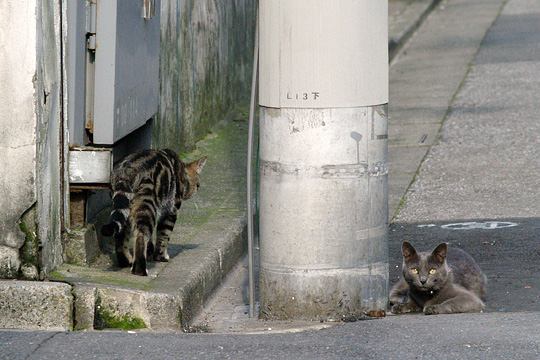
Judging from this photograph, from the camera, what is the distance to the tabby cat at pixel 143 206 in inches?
287

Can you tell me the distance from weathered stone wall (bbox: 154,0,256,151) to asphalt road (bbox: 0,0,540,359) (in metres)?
2.08

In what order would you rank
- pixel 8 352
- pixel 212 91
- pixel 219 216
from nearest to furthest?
pixel 8 352 < pixel 219 216 < pixel 212 91

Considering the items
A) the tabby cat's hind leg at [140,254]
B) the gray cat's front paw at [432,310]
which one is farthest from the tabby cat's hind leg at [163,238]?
the gray cat's front paw at [432,310]

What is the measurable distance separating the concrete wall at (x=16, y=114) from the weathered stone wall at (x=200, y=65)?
3175 mm

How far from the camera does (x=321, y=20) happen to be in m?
6.57

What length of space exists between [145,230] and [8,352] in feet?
5.11

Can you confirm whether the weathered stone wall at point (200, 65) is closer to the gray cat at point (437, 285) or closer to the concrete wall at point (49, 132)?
the concrete wall at point (49, 132)

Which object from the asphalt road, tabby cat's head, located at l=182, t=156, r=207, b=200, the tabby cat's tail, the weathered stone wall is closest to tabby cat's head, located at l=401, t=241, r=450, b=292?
the asphalt road

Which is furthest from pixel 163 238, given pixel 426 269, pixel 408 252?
pixel 426 269

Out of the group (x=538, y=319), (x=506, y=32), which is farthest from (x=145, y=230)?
(x=506, y=32)

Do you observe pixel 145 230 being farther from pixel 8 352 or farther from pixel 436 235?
pixel 436 235

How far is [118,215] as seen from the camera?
7.23 metres

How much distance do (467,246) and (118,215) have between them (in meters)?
2.83

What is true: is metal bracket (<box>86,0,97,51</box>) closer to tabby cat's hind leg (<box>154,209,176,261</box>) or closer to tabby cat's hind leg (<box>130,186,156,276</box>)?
tabby cat's hind leg (<box>130,186,156,276</box>)
